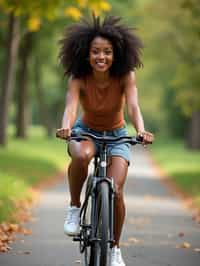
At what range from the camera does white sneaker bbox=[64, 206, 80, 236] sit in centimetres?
716

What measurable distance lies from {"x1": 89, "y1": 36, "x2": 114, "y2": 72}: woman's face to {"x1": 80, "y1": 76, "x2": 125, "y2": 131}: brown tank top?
5.3 inches

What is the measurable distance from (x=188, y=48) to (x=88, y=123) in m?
32.9

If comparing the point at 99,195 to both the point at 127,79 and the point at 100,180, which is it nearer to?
the point at 100,180

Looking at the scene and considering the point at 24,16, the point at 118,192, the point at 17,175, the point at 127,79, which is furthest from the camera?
the point at 24,16

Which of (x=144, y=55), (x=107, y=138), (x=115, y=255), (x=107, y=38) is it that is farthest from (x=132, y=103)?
(x=144, y=55)

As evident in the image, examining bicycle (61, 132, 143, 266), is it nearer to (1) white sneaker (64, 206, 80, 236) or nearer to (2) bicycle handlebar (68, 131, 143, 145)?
(2) bicycle handlebar (68, 131, 143, 145)

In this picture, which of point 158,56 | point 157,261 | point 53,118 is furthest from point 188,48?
point 157,261

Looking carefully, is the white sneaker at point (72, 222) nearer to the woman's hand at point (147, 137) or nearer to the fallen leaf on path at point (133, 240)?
the woman's hand at point (147, 137)

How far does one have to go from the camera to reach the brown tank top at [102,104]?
7078 mm

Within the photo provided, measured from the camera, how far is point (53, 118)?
65.9 metres

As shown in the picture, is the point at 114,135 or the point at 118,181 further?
the point at 114,135

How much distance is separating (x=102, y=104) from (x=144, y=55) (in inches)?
1458

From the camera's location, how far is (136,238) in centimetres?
1044

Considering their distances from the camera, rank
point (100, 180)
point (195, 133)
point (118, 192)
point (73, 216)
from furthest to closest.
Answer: point (195, 133), point (73, 216), point (118, 192), point (100, 180)
